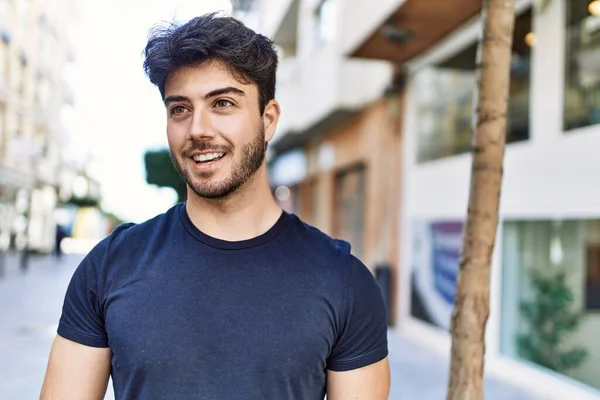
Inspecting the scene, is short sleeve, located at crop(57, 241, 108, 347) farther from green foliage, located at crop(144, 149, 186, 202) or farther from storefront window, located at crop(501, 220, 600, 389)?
green foliage, located at crop(144, 149, 186, 202)

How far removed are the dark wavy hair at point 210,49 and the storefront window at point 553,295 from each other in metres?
4.97

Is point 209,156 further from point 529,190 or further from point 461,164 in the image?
point 461,164

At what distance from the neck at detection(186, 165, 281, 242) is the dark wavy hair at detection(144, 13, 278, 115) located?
0.81 feet

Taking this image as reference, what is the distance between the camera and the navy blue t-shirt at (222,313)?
1652 mm

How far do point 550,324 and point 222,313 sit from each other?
18.7 feet

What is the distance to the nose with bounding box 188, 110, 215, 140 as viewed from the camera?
176 cm

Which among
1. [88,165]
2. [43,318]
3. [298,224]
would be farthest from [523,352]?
[88,165]

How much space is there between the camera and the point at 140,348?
165 centimetres

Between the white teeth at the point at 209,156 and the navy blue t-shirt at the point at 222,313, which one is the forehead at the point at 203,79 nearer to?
the white teeth at the point at 209,156

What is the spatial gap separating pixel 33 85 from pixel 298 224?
33188 mm

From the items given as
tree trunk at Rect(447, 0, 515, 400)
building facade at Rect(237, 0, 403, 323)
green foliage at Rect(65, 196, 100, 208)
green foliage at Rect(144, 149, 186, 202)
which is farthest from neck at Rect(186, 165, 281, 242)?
green foliage at Rect(65, 196, 100, 208)

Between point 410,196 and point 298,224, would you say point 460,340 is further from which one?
point 410,196

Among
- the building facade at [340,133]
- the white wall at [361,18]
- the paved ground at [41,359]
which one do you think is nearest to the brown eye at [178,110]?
the paved ground at [41,359]

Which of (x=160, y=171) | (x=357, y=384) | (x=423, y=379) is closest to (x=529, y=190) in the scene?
(x=423, y=379)
